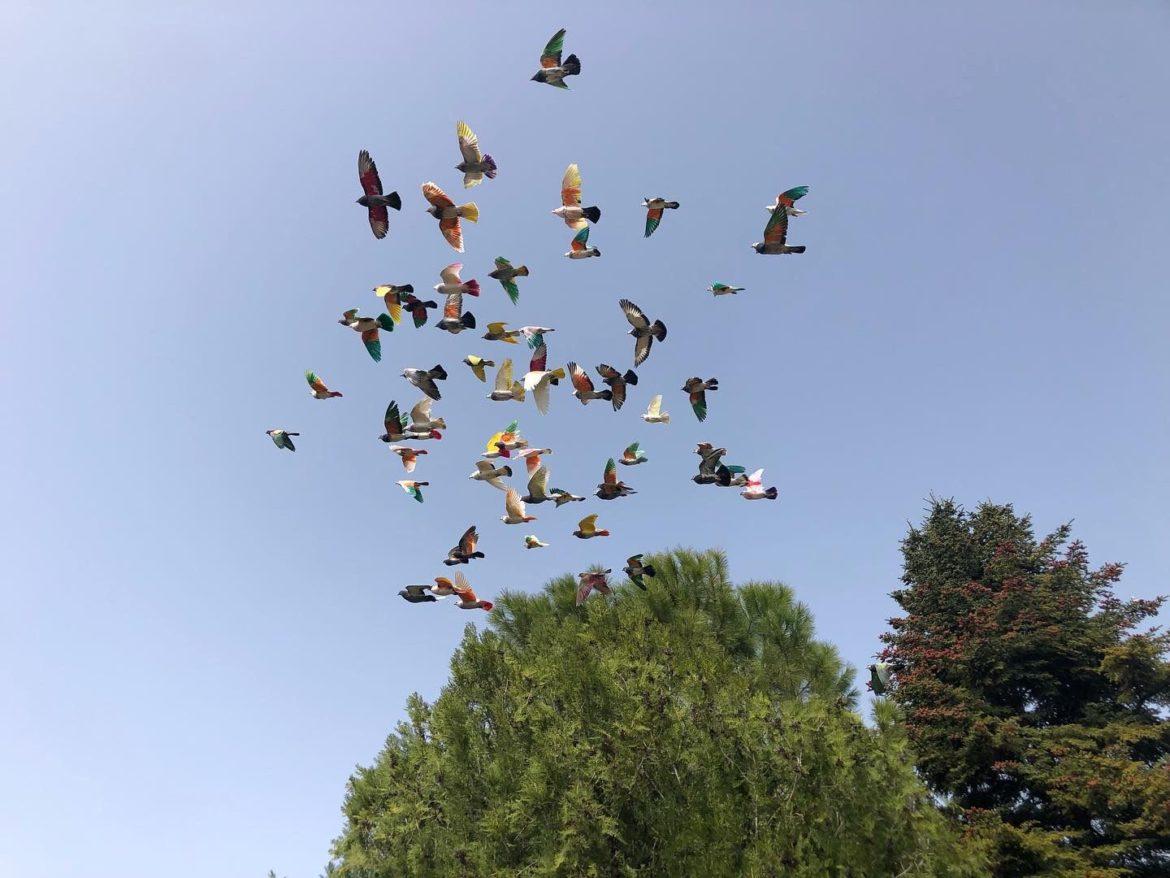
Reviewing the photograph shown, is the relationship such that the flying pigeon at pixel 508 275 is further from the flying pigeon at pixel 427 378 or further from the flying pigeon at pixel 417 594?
the flying pigeon at pixel 417 594

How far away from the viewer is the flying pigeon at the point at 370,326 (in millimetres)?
9922

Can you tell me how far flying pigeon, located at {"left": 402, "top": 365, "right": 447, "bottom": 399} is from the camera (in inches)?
397

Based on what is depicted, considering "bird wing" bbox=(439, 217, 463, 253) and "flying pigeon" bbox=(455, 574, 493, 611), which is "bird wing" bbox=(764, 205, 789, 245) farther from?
"flying pigeon" bbox=(455, 574, 493, 611)

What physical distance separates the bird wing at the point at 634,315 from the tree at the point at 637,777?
14.3ft

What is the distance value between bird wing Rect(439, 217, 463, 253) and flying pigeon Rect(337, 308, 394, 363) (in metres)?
1.49

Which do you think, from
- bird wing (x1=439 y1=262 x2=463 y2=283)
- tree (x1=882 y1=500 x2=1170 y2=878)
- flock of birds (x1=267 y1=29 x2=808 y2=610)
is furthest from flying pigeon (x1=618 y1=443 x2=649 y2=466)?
tree (x1=882 y1=500 x2=1170 y2=878)

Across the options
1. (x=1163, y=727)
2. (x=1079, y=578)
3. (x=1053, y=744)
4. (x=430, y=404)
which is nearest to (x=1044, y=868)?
(x=1053, y=744)

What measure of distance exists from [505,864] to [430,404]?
6128 millimetres

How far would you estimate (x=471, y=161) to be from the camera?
28.5ft

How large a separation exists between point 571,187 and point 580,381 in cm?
282

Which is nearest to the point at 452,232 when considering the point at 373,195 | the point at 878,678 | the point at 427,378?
the point at 373,195

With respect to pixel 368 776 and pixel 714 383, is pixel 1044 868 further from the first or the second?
pixel 368 776

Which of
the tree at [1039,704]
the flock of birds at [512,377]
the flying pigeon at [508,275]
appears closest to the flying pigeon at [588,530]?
the flock of birds at [512,377]

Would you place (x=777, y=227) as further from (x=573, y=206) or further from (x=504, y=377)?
(x=504, y=377)
